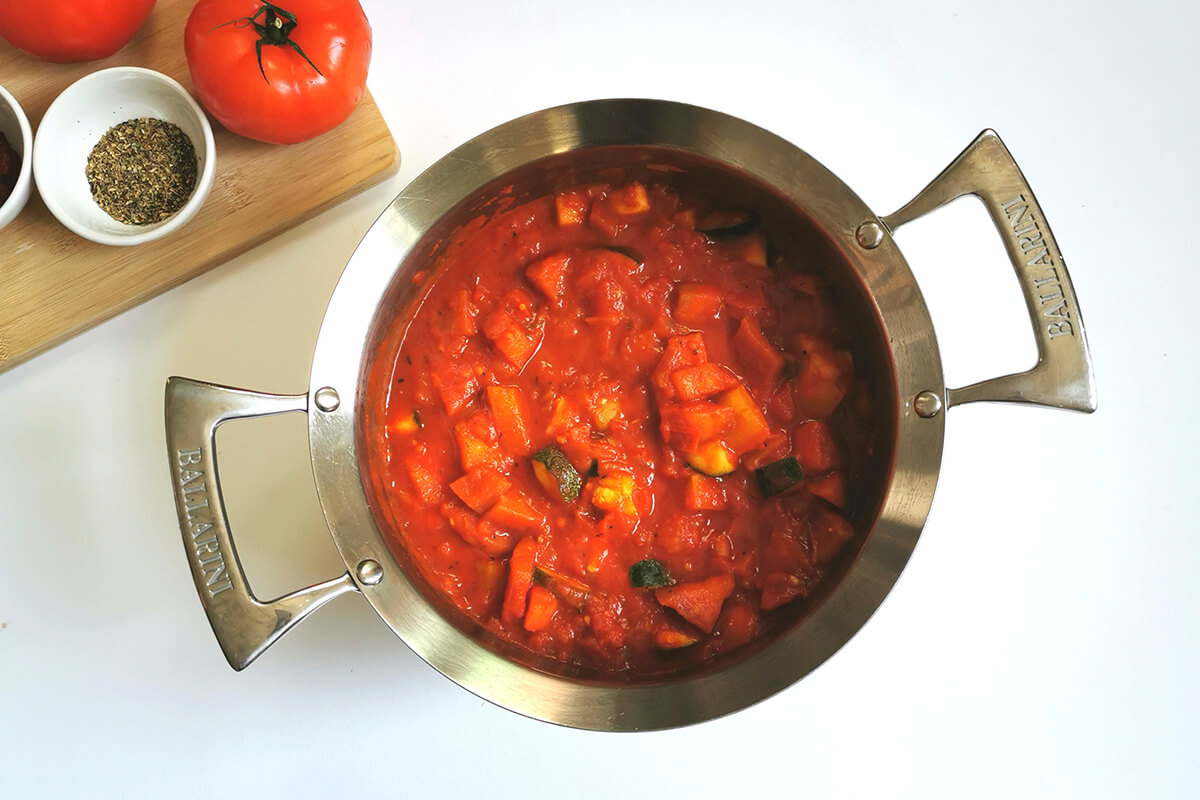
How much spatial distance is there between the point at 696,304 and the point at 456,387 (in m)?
0.62

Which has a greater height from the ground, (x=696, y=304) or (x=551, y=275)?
(x=696, y=304)

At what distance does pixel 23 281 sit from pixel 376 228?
106cm

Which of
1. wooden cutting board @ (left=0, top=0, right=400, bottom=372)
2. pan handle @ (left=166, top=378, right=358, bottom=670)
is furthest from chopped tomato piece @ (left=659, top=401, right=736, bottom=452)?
wooden cutting board @ (left=0, top=0, right=400, bottom=372)

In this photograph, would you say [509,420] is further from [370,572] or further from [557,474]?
[370,572]

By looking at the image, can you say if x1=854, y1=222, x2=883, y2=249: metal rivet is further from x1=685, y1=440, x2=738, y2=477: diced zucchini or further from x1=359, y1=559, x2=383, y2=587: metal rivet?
x1=359, y1=559, x2=383, y2=587: metal rivet

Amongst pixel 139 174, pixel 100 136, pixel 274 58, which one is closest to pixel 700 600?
pixel 274 58

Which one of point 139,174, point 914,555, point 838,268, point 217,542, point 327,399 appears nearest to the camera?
point 217,542

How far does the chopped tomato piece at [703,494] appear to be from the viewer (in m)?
2.28

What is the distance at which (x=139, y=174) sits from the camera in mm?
2451

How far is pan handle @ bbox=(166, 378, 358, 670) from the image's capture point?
1.95 metres

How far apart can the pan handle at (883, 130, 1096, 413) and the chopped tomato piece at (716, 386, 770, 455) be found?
17.6 inches

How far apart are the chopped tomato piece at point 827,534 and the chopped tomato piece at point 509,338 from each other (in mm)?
816

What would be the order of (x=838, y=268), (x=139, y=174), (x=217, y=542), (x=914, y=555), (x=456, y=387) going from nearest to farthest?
(x=217, y=542) < (x=838, y=268) < (x=456, y=387) < (x=139, y=174) < (x=914, y=555)

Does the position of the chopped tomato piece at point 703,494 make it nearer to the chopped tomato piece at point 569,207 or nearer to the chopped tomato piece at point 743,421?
the chopped tomato piece at point 743,421
